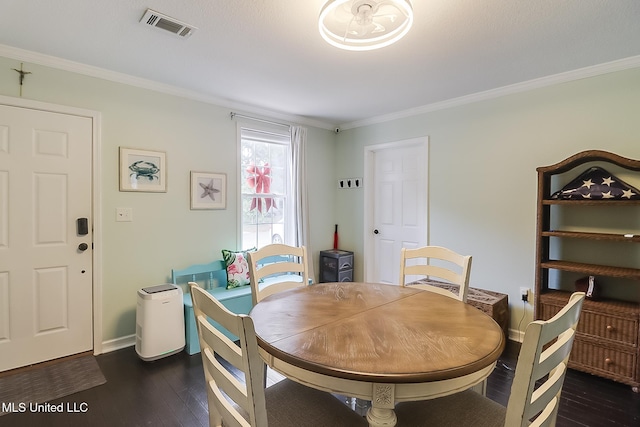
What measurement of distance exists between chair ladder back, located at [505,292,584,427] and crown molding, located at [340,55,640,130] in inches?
97.9

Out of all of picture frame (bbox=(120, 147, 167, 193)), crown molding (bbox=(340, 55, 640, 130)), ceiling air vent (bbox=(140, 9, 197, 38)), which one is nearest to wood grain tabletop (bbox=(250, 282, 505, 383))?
ceiling air vent (bbox=(140, 9, 197, 38))

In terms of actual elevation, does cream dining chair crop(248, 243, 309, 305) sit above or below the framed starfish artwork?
below

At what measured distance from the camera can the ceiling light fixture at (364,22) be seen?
4.99 ft

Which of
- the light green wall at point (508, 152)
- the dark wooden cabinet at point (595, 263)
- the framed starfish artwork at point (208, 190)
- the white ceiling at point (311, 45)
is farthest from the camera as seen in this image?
the framed starfish artwork at point (208, 190)

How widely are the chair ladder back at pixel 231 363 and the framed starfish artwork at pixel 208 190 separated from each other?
232 cm

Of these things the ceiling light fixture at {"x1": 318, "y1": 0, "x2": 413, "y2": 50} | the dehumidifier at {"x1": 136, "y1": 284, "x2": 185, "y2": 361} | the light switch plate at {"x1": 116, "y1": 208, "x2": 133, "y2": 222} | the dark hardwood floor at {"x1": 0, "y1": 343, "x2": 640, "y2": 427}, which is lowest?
the dark hardwood floor at {"x1": 0, "y1": 343, "x2": 640, "y2": 427}

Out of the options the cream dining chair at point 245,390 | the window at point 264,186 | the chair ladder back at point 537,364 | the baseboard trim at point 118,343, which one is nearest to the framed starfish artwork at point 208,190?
the window at point 264,186

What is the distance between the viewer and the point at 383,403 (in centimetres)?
100

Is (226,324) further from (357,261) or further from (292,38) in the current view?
(357,261)

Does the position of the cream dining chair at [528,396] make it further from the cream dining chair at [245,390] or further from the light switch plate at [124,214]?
the light switch plate at [124,214]

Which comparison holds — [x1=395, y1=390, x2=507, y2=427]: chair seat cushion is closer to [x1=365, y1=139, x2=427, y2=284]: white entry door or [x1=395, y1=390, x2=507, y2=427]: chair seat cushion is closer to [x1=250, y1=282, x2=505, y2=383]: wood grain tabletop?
[x1=250, y1=282, x2=505, y2=383]: wood grain tabletop

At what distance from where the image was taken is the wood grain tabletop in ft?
3.34

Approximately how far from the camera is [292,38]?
83.5 inches

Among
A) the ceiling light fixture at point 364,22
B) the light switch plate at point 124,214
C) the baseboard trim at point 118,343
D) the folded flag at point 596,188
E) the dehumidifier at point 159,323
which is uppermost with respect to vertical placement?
the ceiling light fixture at point 364,22
